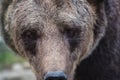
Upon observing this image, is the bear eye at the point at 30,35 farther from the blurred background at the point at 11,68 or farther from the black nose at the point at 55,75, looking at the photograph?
the blurred background at the point at 11,68

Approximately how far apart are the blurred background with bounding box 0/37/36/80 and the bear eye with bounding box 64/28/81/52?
26.5ft

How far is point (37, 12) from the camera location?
5035 mm

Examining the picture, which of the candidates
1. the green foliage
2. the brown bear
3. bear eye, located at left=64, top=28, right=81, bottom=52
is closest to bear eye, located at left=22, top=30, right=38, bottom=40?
the brown bear

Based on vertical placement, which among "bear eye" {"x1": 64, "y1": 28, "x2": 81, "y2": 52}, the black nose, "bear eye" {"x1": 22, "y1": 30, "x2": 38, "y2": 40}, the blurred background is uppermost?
"bear eye" {"x1": 22, "y1": 30, "x2": 38, "y2": 40}

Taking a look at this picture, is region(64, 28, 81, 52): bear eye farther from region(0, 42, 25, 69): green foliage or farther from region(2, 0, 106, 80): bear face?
region(0, 42, 25, 69): green foliage

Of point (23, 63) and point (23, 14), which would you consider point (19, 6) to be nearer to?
point (23, 14)

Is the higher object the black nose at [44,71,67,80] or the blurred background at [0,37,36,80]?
the black nose at [44,71,67,80]

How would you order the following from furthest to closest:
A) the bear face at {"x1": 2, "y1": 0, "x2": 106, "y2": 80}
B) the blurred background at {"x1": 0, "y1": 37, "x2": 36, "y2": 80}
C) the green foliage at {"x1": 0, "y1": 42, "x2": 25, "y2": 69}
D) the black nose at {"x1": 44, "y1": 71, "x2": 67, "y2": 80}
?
1. the green foliage at {"x1": 0, "y1": 42, "x2": 25, "y2": 69}
2. the blurred background at {"x1": 0, "y1": 37, "x2": 36, "y2": 80}
3. the bear face at {"x1": 2, "y1": 0, "x2": 106, "y2": 80}
4. the black nose at {"x1": 44, "y1": 71, "x2": 67, "y2": 80}

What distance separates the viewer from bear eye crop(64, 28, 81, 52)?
5.10 meters

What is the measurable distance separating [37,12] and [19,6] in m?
0.24

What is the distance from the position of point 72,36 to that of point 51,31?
0.26m

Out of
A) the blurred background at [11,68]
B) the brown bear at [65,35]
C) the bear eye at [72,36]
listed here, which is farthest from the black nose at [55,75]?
the blurred background at [11,68]

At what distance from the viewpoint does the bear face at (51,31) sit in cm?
495

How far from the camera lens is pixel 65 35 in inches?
200
